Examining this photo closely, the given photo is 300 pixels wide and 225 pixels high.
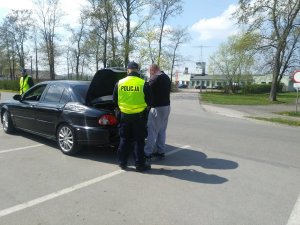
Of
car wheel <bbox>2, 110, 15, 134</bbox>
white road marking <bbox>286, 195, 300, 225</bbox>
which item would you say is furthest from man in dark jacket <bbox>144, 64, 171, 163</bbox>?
car wheel <bbox>2, 110, 15, 134</bbox>

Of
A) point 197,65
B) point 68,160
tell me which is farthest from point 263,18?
point 197,65

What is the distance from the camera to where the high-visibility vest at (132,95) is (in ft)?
19.2

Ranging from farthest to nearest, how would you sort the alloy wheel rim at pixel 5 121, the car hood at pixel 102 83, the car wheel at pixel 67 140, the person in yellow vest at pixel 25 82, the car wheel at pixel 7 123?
the person in yellow vest at pixel 25 82
the alloy wheel rim at pixel 5 121
the car wheel at pixel 7 123
the car hood at pixel 102 83
the car wheel at pixel 67 140

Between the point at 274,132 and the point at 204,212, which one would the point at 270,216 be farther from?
the point at 274,132

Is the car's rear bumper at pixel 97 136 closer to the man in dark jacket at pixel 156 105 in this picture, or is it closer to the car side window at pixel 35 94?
the man in dark jacket at pixel 156 105

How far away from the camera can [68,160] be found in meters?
6.58

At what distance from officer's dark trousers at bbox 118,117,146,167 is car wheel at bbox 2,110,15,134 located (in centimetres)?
435

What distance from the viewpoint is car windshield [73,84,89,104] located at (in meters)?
7.01

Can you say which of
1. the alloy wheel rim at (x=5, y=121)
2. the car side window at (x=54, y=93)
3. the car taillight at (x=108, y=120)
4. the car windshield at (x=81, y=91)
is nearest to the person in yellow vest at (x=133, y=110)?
the car taillight at (x=108, y=120)

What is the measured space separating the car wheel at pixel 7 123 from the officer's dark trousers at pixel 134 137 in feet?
14.3

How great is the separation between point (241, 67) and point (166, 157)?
61560mm

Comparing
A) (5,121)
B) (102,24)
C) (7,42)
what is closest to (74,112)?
(5,121)

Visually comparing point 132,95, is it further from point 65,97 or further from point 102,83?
point 65,97

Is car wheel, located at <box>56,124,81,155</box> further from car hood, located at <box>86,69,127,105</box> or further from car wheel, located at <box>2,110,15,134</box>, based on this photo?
car wheel, located at <box>2,110,15,134</box>
